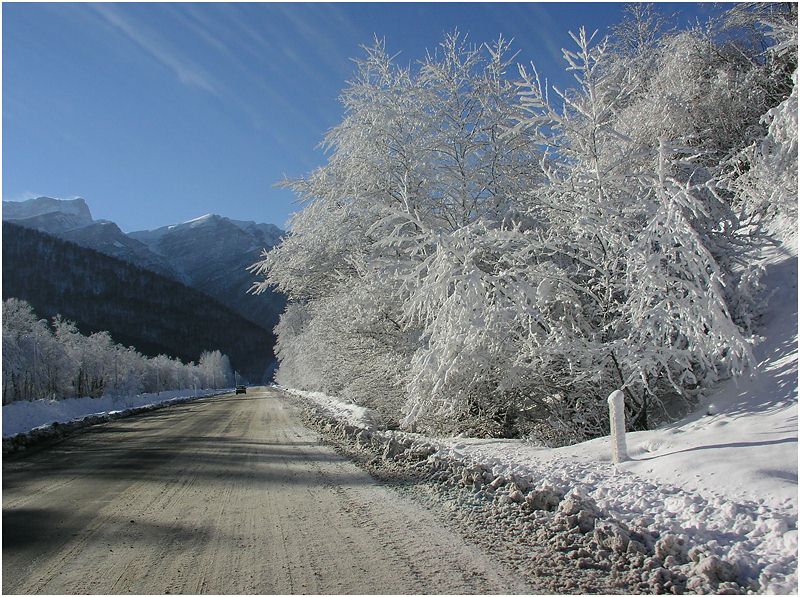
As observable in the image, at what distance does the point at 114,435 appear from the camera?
16438 millimetres

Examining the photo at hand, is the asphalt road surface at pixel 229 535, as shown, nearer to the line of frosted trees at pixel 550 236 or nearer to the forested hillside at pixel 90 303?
the line of frosted trees at pixel 550 236

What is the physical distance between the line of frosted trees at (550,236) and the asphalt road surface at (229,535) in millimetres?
2784

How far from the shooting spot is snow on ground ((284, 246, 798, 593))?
12.3 ft

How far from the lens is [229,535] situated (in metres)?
4.90

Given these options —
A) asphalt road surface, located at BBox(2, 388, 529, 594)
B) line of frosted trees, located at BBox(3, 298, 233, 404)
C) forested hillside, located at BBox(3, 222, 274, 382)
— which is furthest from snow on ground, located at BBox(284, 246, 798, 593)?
forested hillside, located at BBox(3, 222, 274, 382)

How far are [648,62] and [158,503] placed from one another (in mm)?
18680

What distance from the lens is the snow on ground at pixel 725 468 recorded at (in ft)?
12.3

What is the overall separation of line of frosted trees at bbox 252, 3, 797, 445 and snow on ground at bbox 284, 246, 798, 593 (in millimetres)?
448

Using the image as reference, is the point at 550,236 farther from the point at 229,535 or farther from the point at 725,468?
the point at 229,535

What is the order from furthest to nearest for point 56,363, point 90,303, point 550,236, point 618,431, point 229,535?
point 90,303 < point 56,363 < point 550,236 < point 618,431 < point 229,535

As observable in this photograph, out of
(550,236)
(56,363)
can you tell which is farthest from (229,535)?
(56,363)

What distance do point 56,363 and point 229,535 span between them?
5848 cm

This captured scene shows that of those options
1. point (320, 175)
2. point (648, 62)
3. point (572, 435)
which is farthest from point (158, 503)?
point (648, 62)

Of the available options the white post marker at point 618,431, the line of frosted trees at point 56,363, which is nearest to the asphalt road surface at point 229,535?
the white post marker at point 618,431
